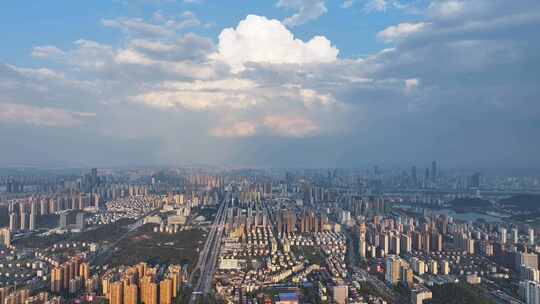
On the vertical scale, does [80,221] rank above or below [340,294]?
above

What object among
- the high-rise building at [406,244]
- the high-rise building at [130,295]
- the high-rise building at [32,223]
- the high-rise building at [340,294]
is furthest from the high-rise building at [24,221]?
the high-rise building at [406,244]

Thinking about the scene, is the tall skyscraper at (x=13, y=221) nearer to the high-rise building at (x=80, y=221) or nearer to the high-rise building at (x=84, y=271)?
the high-rise building at (x=80, y=221)

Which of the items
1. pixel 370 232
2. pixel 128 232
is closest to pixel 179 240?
pixel 128 232

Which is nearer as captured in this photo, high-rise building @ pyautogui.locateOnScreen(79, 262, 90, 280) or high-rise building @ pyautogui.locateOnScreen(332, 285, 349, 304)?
high-rise building @ pyautogui.locateOnScreen(332, 285, 349, 304)

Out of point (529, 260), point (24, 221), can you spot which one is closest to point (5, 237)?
point (24, 221)

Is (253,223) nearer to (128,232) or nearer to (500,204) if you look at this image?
(128,232)

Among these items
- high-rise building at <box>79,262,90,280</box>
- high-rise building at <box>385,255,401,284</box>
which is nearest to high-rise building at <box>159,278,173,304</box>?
high-rise building at <box>79,262,90,280</box>

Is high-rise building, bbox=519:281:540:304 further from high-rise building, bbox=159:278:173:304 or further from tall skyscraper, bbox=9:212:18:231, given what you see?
tall skyscraper, bbox=9:212:18:231

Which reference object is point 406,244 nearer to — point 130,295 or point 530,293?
point 530,293

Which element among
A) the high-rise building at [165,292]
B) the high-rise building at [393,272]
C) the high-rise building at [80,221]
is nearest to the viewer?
the high-rise building at [165,292]

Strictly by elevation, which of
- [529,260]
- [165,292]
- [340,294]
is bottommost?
[340,294]

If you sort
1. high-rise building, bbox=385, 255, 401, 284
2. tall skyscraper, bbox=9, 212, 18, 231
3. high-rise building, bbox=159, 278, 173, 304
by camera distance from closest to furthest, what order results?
high-rise building, bbox=159, 278, 173, 304 < high-rise building, bbox=385, 255, 401, 284 < tall skyscraper, bbox=9, 212, 18, 231
